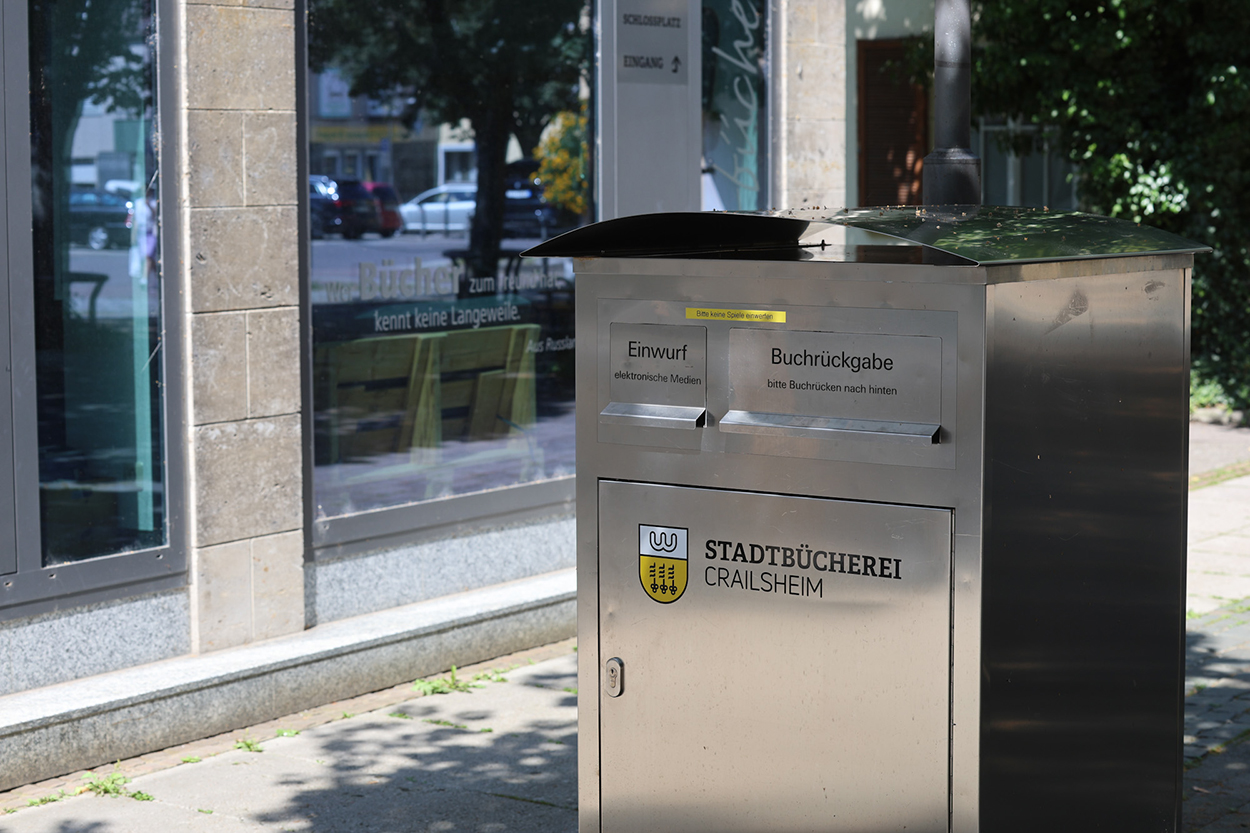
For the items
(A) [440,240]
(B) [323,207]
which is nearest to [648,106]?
(A) [440,240]

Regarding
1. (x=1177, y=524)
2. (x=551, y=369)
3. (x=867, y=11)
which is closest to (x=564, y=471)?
(x=551, y=369)

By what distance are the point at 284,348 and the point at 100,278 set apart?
77 cm

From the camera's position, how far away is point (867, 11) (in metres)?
15.6

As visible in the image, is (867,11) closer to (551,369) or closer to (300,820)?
(551,369)

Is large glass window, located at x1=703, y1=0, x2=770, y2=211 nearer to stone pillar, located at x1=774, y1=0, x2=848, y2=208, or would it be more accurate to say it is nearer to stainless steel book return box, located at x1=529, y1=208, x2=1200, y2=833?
stone pillar, located at x1=774, y1=0, x2=848, y2=208

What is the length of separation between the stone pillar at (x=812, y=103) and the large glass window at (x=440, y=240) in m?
1.47

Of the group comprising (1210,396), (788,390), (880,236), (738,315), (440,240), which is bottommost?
(1210,396)

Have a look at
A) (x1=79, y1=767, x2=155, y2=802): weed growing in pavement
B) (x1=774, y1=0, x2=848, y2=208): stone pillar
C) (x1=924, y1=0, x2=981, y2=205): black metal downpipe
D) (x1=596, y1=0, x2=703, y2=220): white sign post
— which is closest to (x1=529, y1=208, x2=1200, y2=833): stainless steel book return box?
(x1=924, y1=0, x2=981, y2=205): black metal downpipe

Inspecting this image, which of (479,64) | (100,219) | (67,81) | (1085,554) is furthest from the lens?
(479,64)

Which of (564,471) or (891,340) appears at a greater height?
(891,340)

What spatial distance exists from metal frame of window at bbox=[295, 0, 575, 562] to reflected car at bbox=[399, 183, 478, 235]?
0.74 m

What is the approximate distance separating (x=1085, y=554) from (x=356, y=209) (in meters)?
4.24

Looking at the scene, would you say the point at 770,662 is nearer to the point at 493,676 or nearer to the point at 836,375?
the point at 836,375

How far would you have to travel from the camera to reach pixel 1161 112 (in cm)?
1333
